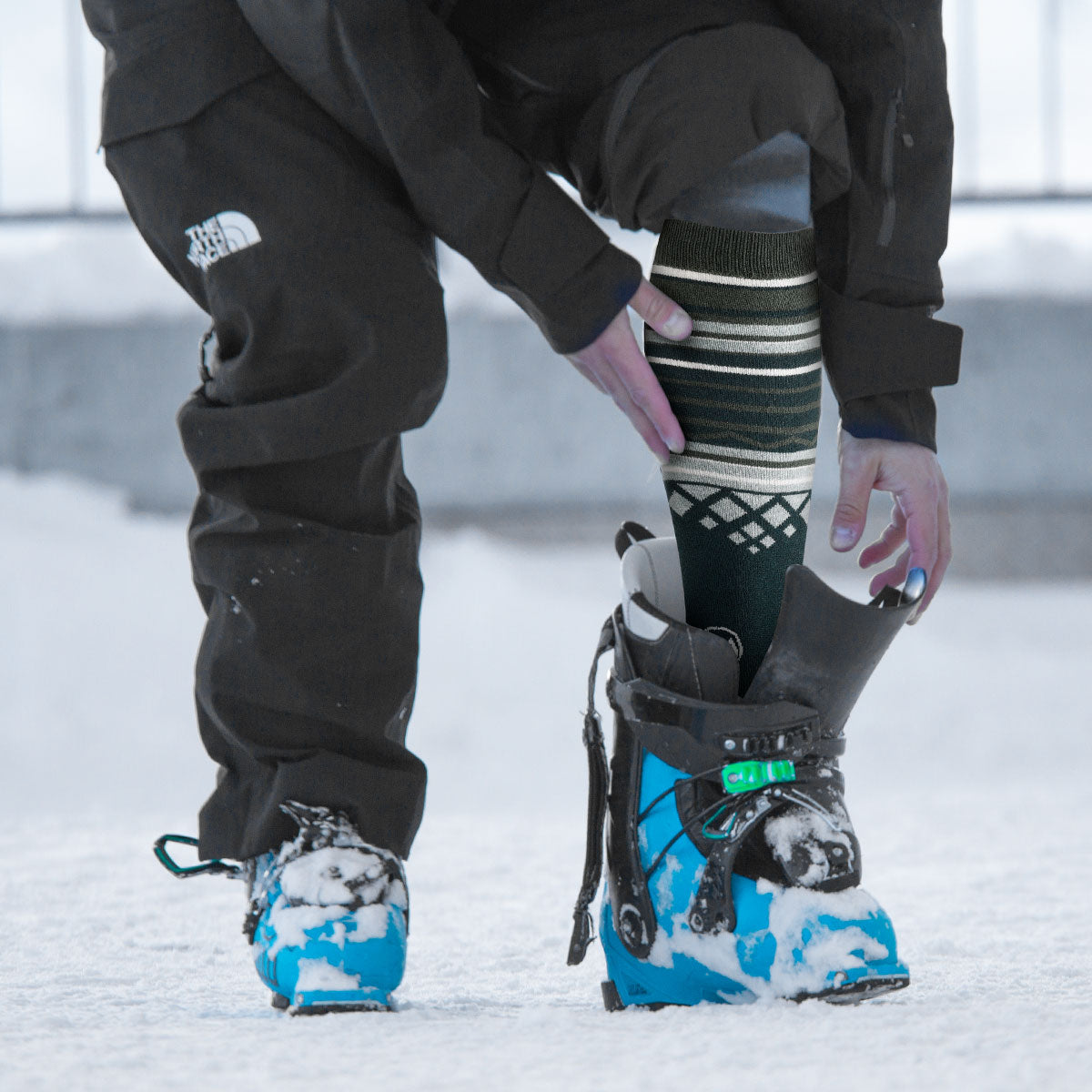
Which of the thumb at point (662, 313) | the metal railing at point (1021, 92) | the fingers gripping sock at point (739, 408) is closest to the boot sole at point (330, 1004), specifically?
the fingers gripping sock at point (739, 408)

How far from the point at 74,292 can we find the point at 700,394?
2.66 m

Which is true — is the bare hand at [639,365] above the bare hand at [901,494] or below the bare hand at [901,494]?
above

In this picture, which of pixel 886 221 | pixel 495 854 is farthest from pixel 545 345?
pixel 886 221

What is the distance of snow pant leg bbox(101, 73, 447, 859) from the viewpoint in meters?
0.66

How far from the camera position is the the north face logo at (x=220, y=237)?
669 mm

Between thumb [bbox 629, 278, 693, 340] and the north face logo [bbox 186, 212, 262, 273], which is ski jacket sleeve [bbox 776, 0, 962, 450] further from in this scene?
the north face logo [bbox 186, 212, 262, 273]

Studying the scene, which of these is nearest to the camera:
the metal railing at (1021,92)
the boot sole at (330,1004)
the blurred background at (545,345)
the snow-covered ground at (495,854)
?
the snow-covered ground at (495,854)

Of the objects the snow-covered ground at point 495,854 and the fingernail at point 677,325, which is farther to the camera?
the fingernail at point 677,325

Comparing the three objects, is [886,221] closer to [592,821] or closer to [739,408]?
[739,408]

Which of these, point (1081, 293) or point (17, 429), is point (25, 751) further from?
point (1081, 293)

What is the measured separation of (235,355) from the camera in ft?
2.27

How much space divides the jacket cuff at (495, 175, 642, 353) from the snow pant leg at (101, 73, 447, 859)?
0.09m

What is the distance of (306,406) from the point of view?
65 cm

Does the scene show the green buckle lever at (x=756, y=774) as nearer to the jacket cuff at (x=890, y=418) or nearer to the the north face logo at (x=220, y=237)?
the jacket cuff at (x=890, y=418)
